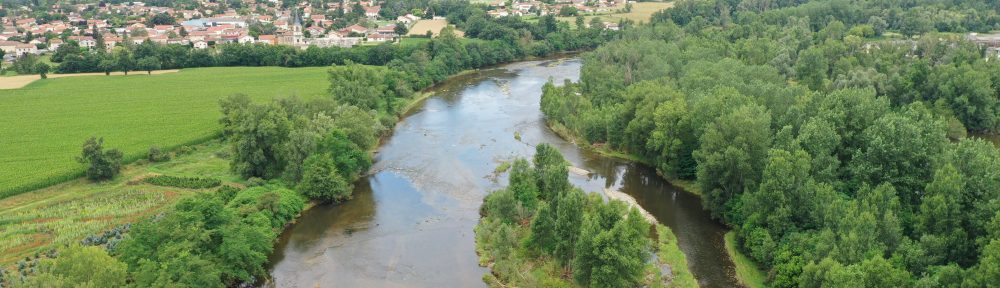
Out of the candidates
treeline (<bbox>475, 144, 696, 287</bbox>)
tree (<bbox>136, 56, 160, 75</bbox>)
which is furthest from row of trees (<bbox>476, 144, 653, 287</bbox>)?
tree (<bbox>136, 56, 160, 75</bbox>)

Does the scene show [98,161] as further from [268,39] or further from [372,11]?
[372,11]

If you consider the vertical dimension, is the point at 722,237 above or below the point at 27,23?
below

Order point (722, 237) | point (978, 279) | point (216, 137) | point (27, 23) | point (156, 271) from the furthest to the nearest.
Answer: point (27, 23), point (216, 137), point (722, 237), point (156, 271), point (978, 279)

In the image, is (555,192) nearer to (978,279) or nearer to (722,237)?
(722,237)

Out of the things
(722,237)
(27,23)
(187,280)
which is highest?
(27,23)

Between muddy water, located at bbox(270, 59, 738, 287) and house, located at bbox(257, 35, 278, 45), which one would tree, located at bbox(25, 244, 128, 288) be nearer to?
muddy water, located at bbox(270, 59, 738, 287)

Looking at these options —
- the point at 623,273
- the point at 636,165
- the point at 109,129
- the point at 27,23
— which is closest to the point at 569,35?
the point at 636,165

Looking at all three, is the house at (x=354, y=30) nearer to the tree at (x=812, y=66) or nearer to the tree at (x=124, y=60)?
the tree at (x=124, y=60)

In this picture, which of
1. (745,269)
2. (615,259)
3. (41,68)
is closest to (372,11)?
(41,68)
